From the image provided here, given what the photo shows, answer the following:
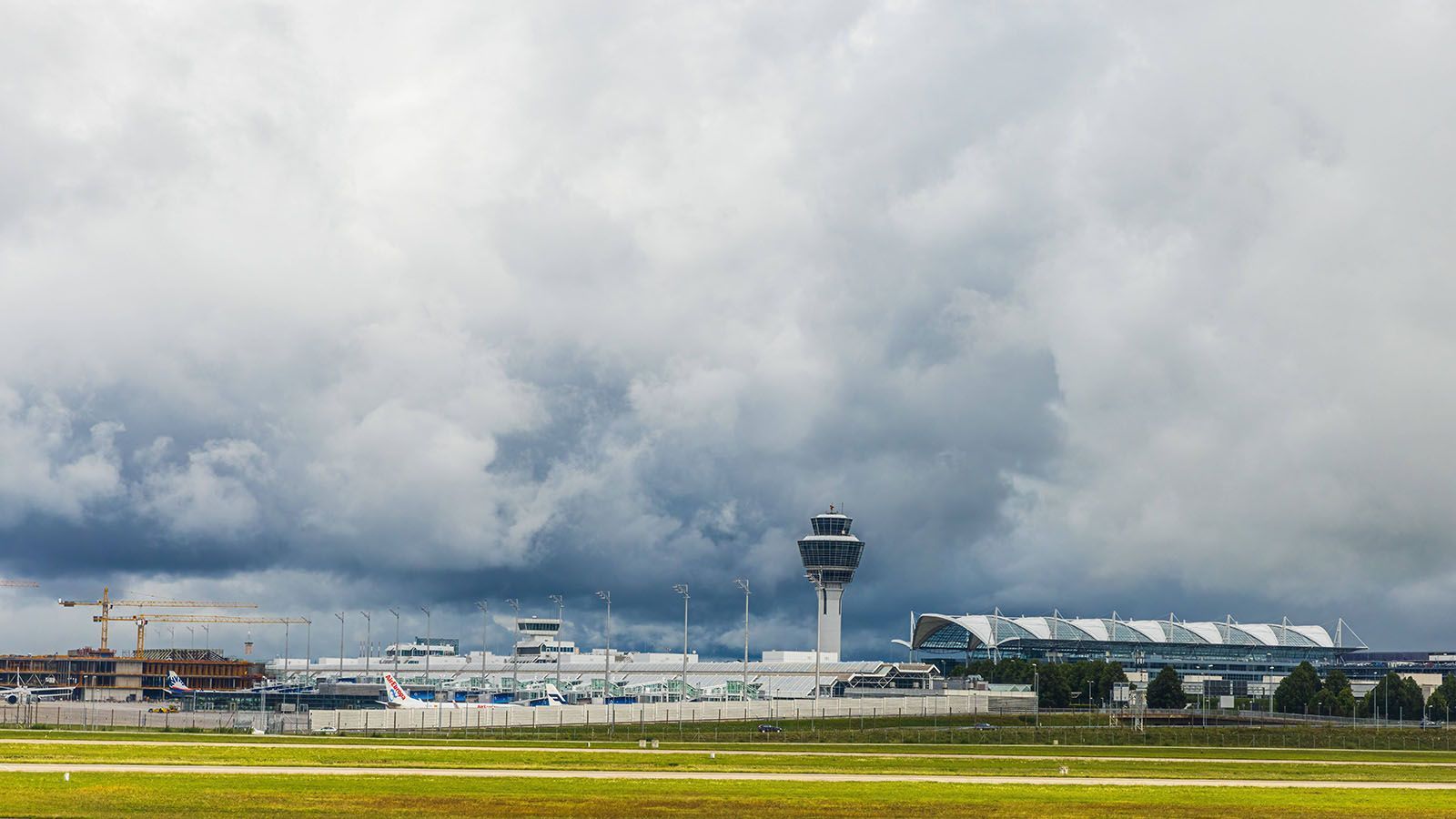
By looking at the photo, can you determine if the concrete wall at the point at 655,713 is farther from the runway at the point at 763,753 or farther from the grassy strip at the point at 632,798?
the grassy strip at the point at 632,798

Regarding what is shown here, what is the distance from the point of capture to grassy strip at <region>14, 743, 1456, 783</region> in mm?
76375

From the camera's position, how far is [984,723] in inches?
6265

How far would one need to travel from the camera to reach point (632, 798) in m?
59.1

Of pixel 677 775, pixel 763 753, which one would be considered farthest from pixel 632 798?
pixel 763 753

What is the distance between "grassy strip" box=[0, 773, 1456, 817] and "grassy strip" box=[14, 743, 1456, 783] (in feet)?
30.0

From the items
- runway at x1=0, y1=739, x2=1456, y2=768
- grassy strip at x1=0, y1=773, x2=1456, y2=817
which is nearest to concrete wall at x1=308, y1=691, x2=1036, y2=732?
runway at x1=0, y1=739, x2=1456, y2=768

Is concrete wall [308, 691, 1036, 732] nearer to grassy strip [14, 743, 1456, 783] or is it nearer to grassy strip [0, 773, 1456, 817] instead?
grassy strip [14, 743, 1456, 783]

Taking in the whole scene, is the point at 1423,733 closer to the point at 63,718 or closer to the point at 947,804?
the point at 947,804

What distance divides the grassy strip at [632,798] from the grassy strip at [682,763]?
30.0 ft

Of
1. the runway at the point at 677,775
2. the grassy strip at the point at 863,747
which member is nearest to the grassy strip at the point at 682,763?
the runway at the point at 677,775

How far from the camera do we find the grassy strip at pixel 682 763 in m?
76.4

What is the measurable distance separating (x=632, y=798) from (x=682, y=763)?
75.4 ft

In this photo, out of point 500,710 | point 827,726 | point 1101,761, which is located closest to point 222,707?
point 500,710

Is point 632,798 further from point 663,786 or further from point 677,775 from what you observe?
point 677,775
